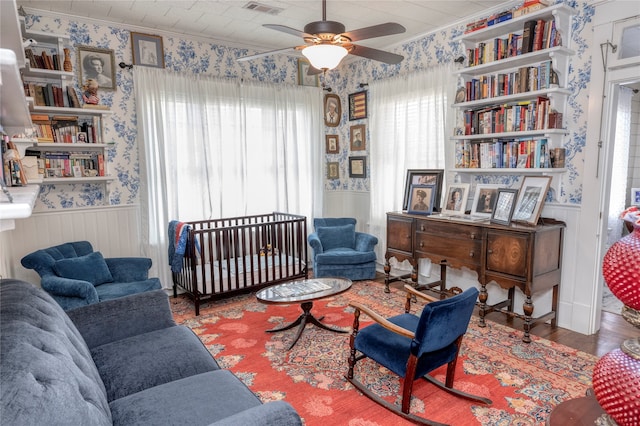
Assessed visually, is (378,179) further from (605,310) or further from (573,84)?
(605,310)

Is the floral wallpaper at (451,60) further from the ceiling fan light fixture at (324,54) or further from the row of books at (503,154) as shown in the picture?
the ceiling fan light fixture at (324,54)

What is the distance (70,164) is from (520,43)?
171 inches

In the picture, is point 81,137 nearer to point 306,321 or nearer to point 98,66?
point 98,66

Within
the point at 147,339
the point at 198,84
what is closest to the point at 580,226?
the point at 147,339

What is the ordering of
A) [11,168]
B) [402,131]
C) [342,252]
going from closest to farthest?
[11,168], [342,252], [402,131]

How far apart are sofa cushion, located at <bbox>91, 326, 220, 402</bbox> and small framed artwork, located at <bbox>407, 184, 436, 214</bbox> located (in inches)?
110

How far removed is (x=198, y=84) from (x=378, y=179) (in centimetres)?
247

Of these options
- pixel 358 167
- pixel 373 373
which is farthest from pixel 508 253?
pixel 358 167

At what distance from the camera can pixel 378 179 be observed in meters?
5.07

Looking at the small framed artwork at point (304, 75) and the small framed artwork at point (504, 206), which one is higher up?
the small framed artwork at point (304, 75)

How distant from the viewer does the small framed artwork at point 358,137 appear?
536cm

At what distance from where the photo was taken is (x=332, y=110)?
5.64 meters

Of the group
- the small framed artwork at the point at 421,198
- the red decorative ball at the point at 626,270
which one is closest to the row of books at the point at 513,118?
the small framed artwork at the point at 421,198

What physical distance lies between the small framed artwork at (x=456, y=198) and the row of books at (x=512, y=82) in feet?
2.85
